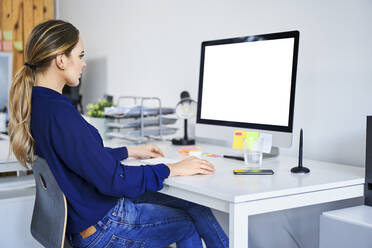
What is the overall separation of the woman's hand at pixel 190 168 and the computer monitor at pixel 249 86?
334 millimetres

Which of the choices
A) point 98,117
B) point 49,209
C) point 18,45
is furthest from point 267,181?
point 18,45

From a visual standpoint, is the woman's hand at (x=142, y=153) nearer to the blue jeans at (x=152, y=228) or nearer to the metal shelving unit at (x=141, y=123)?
the blue jeans at (x=152, y=228)

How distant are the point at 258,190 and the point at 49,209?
620 mm

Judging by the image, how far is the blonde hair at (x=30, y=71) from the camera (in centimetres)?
137

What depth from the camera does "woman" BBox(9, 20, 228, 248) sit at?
130 cm

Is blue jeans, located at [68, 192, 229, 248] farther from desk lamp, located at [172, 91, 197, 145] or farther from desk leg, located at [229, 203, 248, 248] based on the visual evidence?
desk lamp, located at [172, 91, 197, 145]

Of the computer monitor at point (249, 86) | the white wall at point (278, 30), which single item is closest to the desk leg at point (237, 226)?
the computer monitor at point (249, 86)

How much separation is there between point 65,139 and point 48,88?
21 centimetres

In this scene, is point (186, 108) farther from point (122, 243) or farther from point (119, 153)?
point (122, 243)

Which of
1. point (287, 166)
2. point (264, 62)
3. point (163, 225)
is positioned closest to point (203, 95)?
point (264, 62)

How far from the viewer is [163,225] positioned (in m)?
1.49

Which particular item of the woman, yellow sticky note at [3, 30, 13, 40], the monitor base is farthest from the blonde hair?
yellow sticky note at [3, 30, 13, 40]

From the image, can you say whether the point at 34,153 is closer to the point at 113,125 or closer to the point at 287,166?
the point at 287,166

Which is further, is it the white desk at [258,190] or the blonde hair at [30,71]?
the blonde hair at [30,71]
